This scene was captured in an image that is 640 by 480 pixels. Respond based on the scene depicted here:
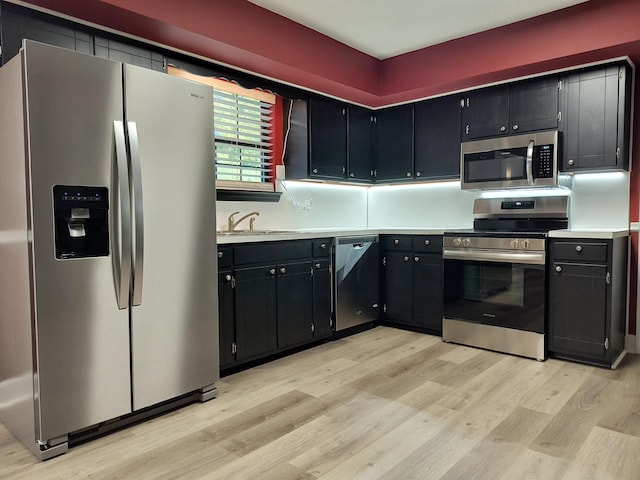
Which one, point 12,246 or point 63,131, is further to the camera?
point 12,246

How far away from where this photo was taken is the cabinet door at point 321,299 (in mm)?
3549

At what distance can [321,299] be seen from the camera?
11.8ft

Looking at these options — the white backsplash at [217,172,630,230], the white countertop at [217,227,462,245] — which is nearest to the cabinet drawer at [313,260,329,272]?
the white countertop at [217,227,462,245]

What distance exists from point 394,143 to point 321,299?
190 cm

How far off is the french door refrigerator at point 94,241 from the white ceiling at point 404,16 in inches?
51.3

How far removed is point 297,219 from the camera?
4.25 meters

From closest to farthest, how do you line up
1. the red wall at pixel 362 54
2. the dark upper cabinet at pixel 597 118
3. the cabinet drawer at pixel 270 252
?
the red wall at pixel 362 54, the cabinet drawer at pixel 270 252, the dark upper cabinet at pixel 597 118

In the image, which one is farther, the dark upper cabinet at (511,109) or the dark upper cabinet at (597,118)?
the dark upper cabinet at (511,109)

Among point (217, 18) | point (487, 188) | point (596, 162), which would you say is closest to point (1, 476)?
point (217, 18)

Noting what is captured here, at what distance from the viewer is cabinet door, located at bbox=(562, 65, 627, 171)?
3.25 meters

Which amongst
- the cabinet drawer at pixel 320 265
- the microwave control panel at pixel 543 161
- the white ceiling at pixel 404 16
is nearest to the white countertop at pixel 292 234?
the cabinet drawer at pixel 320 265

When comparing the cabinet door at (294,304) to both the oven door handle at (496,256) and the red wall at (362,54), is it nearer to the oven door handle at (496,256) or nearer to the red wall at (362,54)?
the oven door handle at (496,256)

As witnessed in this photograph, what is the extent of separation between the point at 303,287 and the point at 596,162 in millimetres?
2408

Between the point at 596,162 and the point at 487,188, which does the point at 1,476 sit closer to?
the point at 487,188
